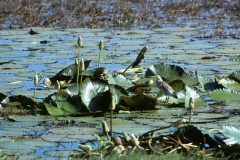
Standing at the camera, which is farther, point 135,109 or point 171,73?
point 171,73

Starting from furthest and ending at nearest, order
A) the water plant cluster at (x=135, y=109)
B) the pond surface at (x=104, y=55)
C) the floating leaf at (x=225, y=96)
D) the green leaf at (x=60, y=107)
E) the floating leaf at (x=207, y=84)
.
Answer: the floating leaf at (x=207, y=84), the floating leaf at (x=225, y=96), the green leaf at (x=60, y=107), the pond surface at (x=104, y=55), the water plant cluster at (x=135, y=109)

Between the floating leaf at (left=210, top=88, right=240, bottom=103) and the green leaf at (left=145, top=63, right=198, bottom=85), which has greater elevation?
the green leaf at (left=145, top=63, right=198, bottom=85)

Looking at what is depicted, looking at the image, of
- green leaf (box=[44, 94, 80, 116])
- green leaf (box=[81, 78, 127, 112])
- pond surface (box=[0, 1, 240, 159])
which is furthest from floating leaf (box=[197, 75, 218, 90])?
green leaf (box=[44, 94, 80, 116])

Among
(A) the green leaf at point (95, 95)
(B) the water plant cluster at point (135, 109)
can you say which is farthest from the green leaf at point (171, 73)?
(A) the green leaf at point (95, 95)

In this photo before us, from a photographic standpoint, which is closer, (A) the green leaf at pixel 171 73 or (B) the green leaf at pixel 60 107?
(B) the green leaf at pixel 60 107

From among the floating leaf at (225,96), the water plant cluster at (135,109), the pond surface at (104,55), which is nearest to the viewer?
the water plant cluster at (135,109)

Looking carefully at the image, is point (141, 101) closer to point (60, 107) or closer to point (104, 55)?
point (60, 107)

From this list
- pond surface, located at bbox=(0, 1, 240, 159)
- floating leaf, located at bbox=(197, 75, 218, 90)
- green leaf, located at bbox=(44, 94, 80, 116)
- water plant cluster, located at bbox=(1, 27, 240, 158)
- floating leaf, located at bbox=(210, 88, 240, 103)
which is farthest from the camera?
floating leaf, located at bbox=(197, 75, 218, 90)

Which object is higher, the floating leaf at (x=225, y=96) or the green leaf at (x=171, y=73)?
the green leaf at (x=171, y=73)

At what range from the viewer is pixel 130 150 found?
9.61 feet

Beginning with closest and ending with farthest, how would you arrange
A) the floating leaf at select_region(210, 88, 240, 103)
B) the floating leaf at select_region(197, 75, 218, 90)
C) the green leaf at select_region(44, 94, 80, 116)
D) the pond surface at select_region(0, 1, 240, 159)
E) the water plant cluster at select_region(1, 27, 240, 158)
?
the water plant cluster at select_region(1, 27, 240, 158)
the pond surface at select_region(0, 1, 240, 159)
the green leaf at select_region(44, 94, 80, 116)
the floating leaf at select_region(210, 88, 240, 103)
the floating leaf at select_region(197, 75, 218, 90)

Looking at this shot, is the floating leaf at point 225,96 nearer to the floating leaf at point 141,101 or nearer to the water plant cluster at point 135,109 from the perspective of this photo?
the water plant cluster at point 135,109

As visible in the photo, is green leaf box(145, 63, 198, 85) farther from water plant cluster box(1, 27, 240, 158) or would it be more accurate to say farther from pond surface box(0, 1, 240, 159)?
pond surface box(0, 1, 240, 159)

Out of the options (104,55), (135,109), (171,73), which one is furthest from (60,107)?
(104,55)
